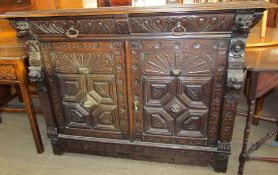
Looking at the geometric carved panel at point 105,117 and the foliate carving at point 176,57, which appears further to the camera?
the geometric carved panel at point 105,117

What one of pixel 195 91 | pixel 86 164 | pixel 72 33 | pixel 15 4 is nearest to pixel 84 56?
pixel 72 33

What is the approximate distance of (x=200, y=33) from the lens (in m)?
1.30

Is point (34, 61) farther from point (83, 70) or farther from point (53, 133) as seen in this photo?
point (53, 133)

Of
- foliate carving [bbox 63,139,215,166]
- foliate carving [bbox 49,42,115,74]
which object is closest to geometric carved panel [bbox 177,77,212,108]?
foliate carving [bbox 63,139,215,166]

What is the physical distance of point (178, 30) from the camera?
131 centimetres

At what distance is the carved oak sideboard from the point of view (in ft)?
4.21

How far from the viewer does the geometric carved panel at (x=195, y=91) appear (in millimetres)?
1420

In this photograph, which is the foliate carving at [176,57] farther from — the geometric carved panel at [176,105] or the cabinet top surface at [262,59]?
the cabinet top surface at [262,59]

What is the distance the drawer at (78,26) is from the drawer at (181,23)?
Result: 8 centimetres

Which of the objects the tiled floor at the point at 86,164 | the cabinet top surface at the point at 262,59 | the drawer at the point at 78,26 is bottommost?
the tiled floor at the point at 86,164

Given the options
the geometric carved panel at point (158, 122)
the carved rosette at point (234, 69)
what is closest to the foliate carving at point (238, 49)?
the carved rosette at point (234, 69)

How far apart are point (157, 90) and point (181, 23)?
427 mm

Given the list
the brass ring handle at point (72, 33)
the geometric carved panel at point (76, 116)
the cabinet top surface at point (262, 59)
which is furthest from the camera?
the geometric carved panel at point (76, 116)

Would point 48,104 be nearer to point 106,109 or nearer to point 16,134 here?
point 106,109
